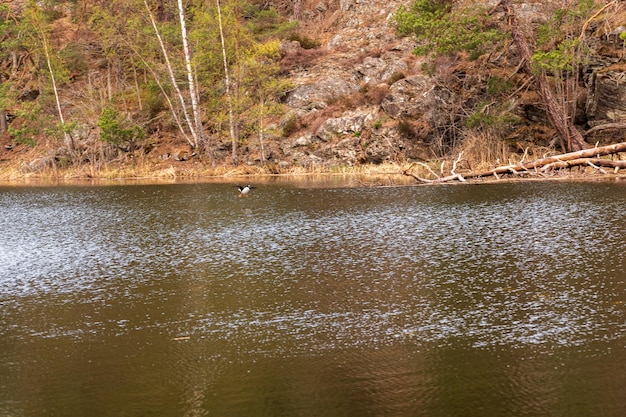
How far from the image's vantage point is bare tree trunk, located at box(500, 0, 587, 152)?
30328 millimetres

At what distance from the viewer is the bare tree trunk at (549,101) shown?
30.3 m

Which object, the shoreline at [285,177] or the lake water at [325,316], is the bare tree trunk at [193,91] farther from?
the lake water at [325,316]

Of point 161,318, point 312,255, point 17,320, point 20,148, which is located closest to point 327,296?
point 161,318

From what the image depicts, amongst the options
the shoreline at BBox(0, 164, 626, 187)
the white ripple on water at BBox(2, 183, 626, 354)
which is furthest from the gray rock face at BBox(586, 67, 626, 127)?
the white ripple on water at BBox(2, 183, 626, 354)

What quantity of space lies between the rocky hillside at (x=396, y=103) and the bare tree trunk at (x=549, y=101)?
0.67 metres

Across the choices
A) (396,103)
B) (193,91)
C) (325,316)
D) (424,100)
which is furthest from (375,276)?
(193,91)

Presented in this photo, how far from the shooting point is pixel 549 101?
101 feet

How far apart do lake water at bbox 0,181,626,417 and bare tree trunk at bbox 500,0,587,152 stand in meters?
13.8

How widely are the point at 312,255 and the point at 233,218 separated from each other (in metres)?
6.46

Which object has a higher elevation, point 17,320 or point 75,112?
point 75,112

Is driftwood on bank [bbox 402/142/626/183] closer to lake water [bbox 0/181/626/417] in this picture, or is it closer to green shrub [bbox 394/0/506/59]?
lake water [bbox 0/181/626/417]

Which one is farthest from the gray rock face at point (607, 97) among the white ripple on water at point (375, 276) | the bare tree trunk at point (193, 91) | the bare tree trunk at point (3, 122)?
the bare tree trunk at point (3, 122)

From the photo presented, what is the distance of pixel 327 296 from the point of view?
9.48 m

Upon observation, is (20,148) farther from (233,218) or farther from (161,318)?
(161,318)
